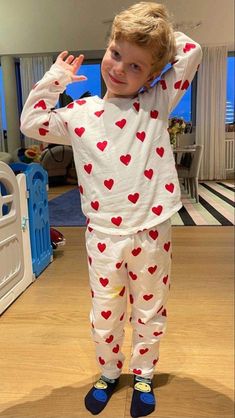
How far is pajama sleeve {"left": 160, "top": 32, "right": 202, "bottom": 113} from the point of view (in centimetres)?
55

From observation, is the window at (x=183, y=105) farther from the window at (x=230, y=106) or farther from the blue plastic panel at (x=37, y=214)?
the window at (x=230, y=106)

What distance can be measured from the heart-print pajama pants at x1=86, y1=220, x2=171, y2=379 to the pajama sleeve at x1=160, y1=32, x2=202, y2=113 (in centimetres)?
20

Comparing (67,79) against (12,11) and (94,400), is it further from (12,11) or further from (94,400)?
(94,400)

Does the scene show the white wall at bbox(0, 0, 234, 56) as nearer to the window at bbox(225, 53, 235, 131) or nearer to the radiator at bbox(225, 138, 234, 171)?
the window at bbox(225, 53, 235, 131)

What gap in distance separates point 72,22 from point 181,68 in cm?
43

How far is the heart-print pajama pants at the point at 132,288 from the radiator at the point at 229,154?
2626 millimetres

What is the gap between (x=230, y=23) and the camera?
0.74 m

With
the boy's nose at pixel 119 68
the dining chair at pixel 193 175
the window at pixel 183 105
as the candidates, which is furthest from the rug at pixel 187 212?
the boy's nose at pixel 119 68

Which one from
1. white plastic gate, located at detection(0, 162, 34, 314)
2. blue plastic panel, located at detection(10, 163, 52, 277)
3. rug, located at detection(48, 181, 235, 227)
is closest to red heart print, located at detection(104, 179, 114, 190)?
white plastic gate, located at detection(0, 162, 34, 314)

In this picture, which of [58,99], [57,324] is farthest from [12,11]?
[57,324]

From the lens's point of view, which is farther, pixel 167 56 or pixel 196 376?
pixel 196 376

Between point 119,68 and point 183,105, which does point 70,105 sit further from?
point 183,105

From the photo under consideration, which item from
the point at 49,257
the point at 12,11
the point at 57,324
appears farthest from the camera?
the point at 49,257

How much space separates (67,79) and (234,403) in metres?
0.49
